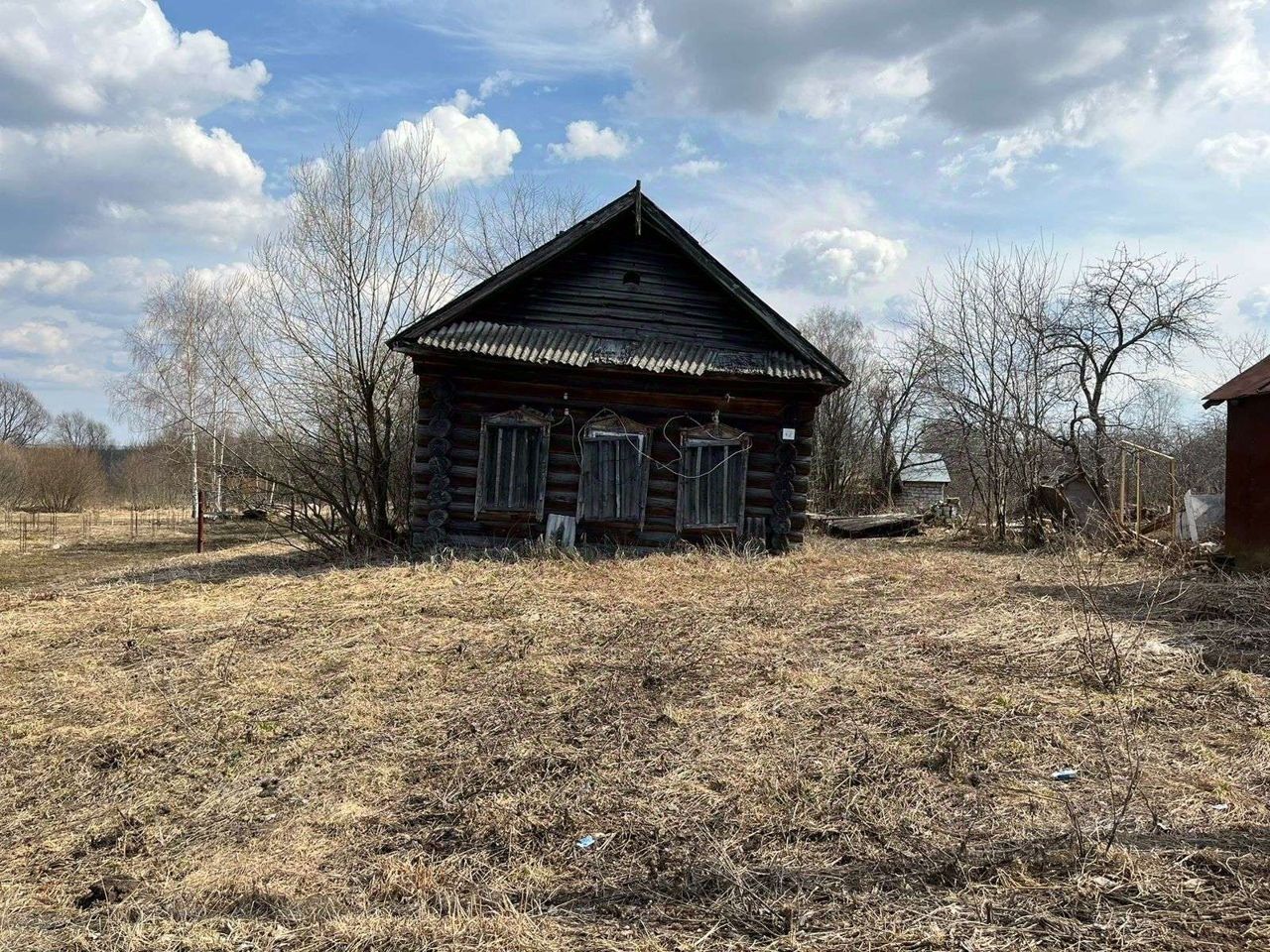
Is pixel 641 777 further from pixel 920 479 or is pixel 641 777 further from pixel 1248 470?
pixel 920 479

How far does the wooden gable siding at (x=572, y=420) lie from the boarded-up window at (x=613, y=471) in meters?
0.14

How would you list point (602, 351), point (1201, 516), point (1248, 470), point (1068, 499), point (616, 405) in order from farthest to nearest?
point (1068, 499) → point (1201, 516) → point (616, 405) → point (602, 351) → point (1248, 470)

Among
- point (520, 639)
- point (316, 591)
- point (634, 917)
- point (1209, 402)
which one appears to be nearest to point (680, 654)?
point (520, 639)

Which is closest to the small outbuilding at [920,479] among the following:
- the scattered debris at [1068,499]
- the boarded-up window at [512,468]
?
the scattered debris at [1068,499]

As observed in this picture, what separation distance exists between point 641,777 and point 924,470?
115ft

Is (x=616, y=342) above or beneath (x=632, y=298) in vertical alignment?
beneath

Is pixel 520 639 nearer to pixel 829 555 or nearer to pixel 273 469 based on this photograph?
pixel 829 555

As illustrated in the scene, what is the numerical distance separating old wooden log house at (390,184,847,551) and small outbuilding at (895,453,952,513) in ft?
70.8

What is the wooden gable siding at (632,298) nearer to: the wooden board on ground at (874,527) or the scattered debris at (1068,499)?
the scattered debris at (1068,499)

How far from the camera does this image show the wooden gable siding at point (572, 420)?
11.9 m

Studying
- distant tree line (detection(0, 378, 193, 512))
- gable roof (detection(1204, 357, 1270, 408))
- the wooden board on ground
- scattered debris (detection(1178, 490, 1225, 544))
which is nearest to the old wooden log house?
gable roof (detection(1204, 357, 1270, 408))

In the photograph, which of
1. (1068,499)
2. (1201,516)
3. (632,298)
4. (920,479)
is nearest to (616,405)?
(632,298)

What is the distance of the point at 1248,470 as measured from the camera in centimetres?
1059

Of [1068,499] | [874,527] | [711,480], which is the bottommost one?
[874,527]
